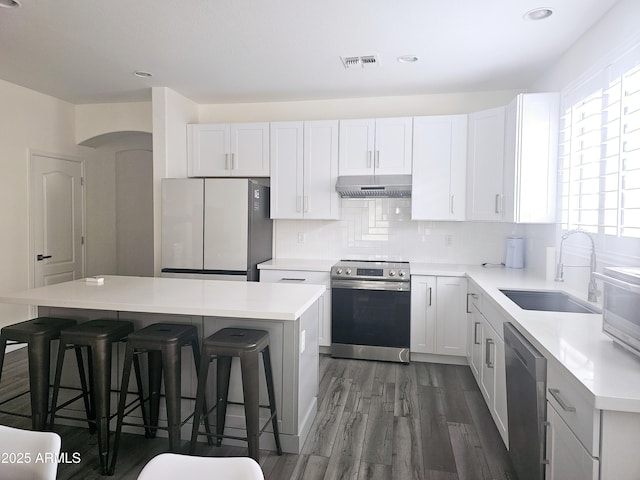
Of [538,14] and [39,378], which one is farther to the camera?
[538,14]

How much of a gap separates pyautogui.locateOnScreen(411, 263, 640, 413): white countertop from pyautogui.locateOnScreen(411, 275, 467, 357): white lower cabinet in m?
1.14

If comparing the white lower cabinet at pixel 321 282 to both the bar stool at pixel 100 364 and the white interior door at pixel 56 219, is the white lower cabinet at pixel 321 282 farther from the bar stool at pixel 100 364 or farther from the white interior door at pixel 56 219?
the white interior door at pixel 56 219

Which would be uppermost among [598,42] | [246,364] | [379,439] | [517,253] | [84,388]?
[598,42]

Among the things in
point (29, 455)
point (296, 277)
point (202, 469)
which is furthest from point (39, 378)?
point (296, 277)

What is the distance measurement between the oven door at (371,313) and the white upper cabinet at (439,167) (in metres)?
A: 0.83

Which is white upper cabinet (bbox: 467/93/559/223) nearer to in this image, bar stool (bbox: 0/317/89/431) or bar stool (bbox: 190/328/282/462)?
bar stool (bbox: 190/328/282/462)

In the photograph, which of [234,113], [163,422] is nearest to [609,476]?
[163,422]

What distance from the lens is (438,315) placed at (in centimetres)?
389

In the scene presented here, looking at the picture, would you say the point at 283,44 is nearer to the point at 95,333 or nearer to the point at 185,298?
the point at 185,298

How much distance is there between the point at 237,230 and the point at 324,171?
1099 millimetres

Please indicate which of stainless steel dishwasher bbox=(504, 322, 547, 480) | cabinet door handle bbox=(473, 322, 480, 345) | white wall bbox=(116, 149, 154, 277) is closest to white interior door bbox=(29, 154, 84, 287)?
white wall bbox=(116, 149, 154, 277)

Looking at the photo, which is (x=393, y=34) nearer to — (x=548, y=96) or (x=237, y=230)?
(x=548, y=96)

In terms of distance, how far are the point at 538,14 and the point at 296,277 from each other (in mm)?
2868

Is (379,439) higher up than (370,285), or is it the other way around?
(370,285)
